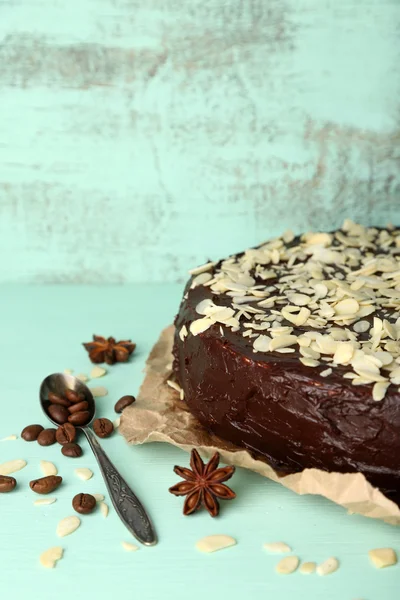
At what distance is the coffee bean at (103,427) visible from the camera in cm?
150

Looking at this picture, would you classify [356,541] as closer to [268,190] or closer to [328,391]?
[328,391]

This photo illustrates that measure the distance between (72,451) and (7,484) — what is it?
145 millimetres

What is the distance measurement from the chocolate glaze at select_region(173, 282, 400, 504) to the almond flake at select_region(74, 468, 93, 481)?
0.76 ft

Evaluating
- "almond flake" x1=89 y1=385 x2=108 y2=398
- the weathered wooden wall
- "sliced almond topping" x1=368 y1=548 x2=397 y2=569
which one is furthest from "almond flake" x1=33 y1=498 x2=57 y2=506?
the weathered wooden wall

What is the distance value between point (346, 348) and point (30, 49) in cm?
128

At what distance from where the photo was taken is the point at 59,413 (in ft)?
5.05

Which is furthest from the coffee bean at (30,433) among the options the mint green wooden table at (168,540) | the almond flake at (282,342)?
the almond flake at (282,342)

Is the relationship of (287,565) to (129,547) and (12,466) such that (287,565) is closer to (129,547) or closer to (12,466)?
(129,547)

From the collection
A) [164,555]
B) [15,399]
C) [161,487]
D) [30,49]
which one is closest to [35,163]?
[30,49]

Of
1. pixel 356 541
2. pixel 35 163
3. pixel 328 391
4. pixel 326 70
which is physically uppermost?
pixel 326 70

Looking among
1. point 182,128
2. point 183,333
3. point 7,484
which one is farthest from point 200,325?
point 182,128

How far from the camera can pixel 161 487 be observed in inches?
53.0

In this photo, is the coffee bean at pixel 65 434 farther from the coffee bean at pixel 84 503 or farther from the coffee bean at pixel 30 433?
the coffee bean at pixel 84 503

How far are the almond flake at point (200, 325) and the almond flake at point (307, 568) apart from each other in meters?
0.46
